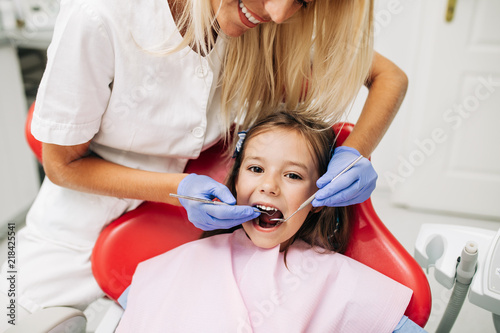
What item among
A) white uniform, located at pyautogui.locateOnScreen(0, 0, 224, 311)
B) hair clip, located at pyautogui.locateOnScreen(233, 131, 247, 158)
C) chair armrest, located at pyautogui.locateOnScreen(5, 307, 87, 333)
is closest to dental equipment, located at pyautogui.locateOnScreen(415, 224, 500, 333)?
hair clip, located at pyautogui.locateOnScreen(233, 131, 247, 158)

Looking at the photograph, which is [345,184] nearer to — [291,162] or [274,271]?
[291,162]

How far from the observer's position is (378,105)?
1.12 m

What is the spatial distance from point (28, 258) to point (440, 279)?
1.02m

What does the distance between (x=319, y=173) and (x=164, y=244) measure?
0.46 meters

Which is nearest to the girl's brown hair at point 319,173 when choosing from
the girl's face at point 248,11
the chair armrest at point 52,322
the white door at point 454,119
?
the girl's face at point 248,11

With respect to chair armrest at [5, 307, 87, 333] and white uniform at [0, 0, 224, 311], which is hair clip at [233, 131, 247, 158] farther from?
chair armrest at [5, 307, 87, 333]

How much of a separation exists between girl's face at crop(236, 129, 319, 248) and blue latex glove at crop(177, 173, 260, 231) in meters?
0.08

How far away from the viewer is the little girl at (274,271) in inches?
34.8

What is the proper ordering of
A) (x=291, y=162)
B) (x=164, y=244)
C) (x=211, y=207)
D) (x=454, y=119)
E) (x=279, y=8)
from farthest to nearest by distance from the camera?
(x=454, y=119), (x=164, y=244), (x=291, y=162), (x=211, y=207), (x=279, y=8)

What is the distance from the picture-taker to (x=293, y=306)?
898 mm

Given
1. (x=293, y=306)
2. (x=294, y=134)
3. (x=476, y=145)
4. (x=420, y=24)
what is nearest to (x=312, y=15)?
(x=294, y=134)

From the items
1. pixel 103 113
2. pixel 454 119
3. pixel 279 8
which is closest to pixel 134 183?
pixel 103 113

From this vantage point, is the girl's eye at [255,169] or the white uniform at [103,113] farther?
the girl's eye at [255,169]

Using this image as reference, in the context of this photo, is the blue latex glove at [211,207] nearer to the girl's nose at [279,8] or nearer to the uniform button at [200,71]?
the uniform button at [200,71]
